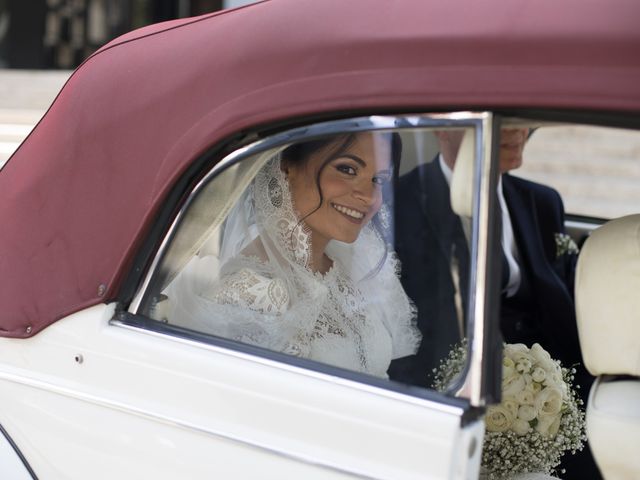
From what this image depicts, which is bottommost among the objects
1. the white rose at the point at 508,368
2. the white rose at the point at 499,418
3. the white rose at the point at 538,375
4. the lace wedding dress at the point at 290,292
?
the white rose at the point at 499,418

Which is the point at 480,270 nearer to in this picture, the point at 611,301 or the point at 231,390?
the point at 611,301

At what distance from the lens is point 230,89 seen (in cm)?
168

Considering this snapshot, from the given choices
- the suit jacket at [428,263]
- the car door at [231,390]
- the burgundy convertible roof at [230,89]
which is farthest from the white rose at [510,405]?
the burgundy convertible roof at [230,89]

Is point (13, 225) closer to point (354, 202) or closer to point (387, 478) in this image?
point (354, 202)

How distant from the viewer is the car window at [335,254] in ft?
5.36

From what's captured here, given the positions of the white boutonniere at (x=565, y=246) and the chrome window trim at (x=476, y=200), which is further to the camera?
the white boutonniere at (x=565, y=246)

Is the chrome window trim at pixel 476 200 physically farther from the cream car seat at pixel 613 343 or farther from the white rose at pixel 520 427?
the white rose at pixel 520 427

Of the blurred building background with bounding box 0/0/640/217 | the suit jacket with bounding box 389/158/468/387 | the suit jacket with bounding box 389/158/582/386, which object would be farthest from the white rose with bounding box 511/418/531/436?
the blurred building background with bounding box 0/0/640/217

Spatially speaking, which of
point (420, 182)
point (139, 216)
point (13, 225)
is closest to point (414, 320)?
point (420, 182)

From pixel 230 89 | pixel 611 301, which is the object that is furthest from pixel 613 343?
pixel 230 89

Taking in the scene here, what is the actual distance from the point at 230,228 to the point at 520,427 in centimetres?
85

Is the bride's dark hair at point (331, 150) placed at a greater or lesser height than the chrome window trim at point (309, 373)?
greater

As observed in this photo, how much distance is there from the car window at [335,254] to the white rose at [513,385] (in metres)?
0.39

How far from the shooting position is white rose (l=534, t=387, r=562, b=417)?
2184mm
